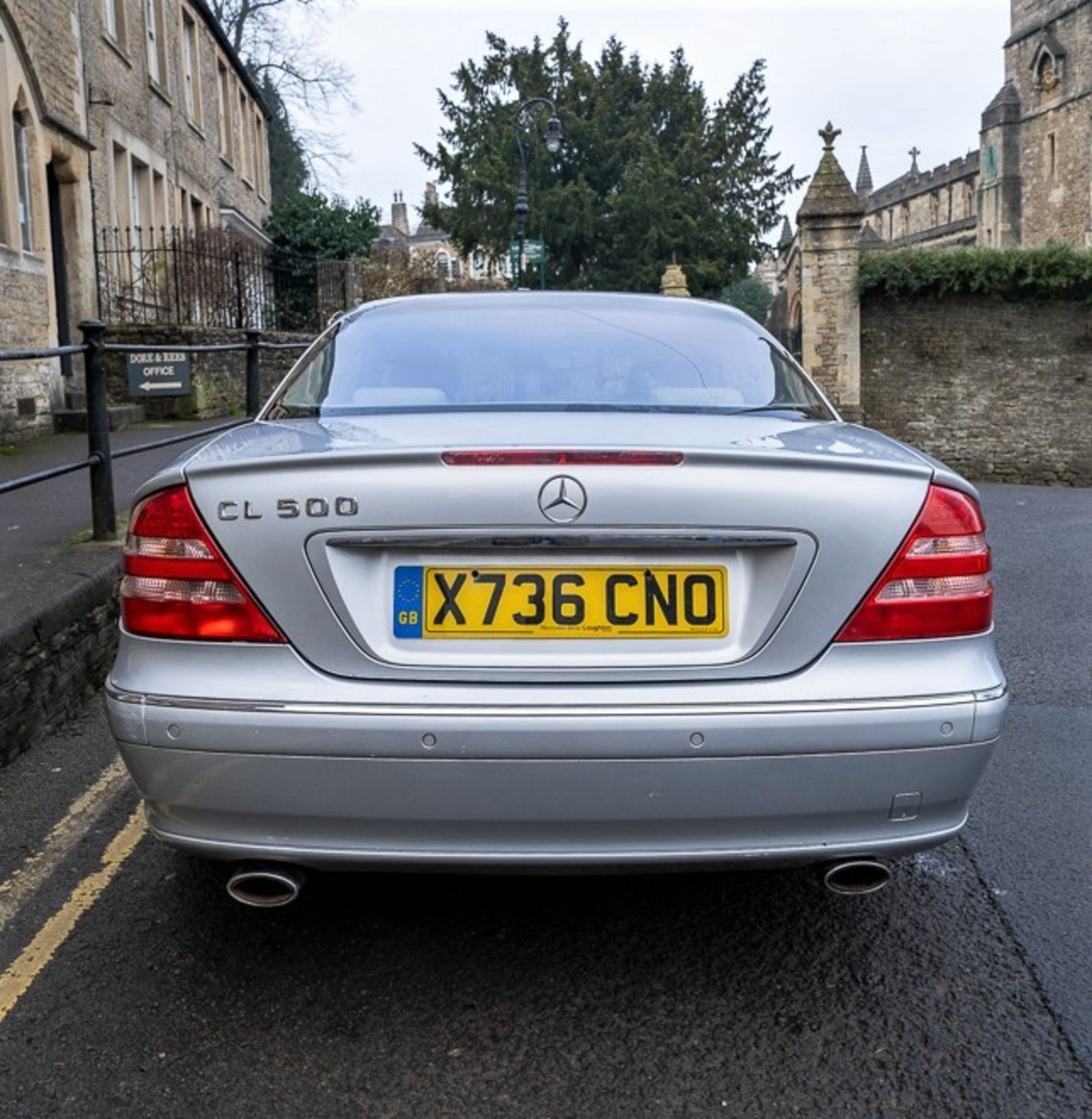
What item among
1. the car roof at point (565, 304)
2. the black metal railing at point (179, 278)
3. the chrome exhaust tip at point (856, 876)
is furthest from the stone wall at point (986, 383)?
the chrome exhaust tip at point (856, 876)

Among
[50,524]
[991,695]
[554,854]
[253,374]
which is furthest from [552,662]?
[253,374]

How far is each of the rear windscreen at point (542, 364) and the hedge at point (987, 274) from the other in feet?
67.6

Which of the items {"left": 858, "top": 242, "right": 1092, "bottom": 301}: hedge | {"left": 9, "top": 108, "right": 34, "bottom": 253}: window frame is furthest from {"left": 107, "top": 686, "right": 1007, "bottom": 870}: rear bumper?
{"left": 858, "top": 242, "right": 1092, "bottom": 301}: hedge

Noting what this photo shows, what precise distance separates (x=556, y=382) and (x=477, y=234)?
46.1 meters

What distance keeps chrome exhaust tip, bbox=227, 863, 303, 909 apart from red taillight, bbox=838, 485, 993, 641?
126 cm

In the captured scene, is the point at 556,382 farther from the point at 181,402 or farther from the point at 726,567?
the point at 181,402

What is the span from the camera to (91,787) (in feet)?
13.9

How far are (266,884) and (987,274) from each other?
2315cm

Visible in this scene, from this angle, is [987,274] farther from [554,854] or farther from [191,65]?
[554,854]

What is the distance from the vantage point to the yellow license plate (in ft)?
8.32

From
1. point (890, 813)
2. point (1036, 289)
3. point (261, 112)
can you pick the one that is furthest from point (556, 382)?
point (261, 112)

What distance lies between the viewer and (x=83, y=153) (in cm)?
1659

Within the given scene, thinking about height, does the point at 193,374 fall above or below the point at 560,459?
above

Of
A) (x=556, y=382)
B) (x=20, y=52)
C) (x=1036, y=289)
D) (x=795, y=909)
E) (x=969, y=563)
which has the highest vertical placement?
(x=20, y=52)
